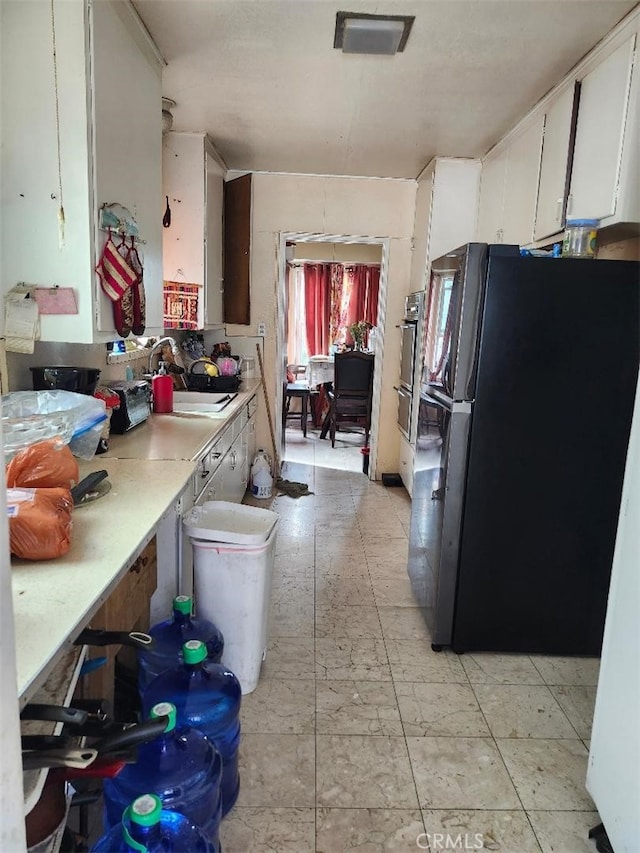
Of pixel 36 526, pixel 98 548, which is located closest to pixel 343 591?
pixel 98 548

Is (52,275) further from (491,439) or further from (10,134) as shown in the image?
(491,439)

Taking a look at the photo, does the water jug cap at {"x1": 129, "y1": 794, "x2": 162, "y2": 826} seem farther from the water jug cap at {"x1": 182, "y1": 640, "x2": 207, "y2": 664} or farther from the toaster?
the toaster

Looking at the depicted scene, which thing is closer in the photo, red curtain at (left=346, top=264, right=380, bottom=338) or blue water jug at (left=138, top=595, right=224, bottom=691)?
blue water jug at (left=138, top=595, right=224, bottom=691)

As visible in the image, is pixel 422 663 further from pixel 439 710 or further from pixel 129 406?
pixel 129 406

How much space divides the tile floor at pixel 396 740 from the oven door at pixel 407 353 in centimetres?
172

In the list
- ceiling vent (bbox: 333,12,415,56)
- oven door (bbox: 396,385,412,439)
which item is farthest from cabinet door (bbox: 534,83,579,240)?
oven door (bbox: 396,385,412,439)

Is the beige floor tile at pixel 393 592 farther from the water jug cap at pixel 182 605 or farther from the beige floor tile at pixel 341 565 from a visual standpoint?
the water jug cap at pixel 182 605

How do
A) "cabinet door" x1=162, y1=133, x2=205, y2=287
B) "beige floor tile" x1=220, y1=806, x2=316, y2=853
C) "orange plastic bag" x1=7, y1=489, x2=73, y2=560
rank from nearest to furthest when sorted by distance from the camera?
"orange plastic bag" x1=7, y1=489, x2=73, y2=560, "beige floor tile" x1=220, y1=806, x2=316, y2=853, "cabinet door" x1=162, y1=133, x2=205, y2=287

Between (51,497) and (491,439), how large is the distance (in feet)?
4.98

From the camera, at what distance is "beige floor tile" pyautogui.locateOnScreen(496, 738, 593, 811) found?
1.50 metres

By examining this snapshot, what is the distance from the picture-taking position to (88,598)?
36.9 inches

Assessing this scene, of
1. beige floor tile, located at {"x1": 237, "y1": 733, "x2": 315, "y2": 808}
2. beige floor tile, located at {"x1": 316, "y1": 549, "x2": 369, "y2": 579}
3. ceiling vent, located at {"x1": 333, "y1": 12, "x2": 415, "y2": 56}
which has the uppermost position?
ceiling vent, located at {"x1": 333, "y1": 12, "x2": 415, "y2": 56}

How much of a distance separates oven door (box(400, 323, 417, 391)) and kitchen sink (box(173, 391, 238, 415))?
1320 mm
